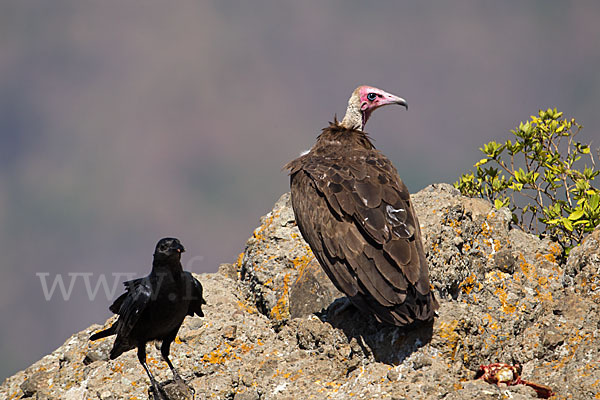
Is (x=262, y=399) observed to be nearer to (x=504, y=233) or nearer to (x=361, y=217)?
(x=361, y=217)

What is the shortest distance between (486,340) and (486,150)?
10.7 ft

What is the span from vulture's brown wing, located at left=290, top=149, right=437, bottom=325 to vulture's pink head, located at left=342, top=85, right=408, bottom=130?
1.63 metres

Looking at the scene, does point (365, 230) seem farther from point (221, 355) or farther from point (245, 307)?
point (245, 307)

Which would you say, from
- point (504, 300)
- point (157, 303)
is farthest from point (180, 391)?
point (504, 300)

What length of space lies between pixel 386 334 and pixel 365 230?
0.96 meters

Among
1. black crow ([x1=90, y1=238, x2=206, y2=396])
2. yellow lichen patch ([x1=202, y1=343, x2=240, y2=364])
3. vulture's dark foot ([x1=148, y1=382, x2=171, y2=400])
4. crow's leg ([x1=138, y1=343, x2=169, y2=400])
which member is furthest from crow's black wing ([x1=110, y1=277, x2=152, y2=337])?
yellow lichen patch ([x1=202, y1=343, x2=240, y2=364])

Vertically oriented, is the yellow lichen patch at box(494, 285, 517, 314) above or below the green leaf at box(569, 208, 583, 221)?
below

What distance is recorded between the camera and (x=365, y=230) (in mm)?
6148

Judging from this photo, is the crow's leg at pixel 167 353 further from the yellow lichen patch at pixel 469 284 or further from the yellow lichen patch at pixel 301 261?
the yellow lichen patch at pixel 469 284

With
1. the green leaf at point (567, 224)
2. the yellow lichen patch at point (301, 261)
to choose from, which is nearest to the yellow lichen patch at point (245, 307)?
the yellow lichen patch at point (301, 261)

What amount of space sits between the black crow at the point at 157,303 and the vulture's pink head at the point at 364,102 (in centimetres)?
367

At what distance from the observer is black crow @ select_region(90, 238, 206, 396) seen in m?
6.02

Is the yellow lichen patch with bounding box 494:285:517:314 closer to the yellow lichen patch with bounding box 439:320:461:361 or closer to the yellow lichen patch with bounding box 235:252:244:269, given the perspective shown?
the yellow lichen patch with bounding box 439:320:461:361

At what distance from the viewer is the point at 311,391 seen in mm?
5695
